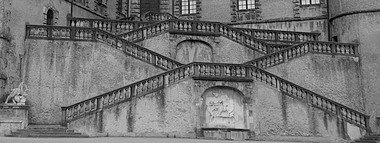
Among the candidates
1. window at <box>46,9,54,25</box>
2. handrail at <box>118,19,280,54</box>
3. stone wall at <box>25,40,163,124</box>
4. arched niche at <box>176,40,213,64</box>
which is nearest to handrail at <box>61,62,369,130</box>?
stone wall at <box>25,40,163,124</box>

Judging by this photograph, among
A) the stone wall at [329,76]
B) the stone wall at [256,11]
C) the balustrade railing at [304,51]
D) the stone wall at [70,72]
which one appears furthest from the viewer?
the stone wall at [256,11]

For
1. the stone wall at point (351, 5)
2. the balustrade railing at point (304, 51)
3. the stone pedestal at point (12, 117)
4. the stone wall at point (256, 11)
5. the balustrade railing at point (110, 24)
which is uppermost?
the stone wall at point (256, 11)

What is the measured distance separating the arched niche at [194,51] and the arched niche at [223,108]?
578cm

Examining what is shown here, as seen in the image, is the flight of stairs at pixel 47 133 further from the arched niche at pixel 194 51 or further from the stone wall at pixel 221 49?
the arched niche at pixel 194 51

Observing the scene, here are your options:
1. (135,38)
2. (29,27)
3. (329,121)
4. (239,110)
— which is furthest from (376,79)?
(29,27)

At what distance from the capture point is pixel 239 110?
25.4 m

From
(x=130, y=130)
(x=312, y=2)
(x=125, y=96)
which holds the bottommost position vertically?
(x=130, y=130)

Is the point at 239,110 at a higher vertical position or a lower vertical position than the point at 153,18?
lower

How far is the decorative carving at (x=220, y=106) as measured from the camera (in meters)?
25.1

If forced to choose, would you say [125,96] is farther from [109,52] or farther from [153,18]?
[153,18]

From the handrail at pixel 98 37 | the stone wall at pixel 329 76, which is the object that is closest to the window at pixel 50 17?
the handrail at pixel 98 37

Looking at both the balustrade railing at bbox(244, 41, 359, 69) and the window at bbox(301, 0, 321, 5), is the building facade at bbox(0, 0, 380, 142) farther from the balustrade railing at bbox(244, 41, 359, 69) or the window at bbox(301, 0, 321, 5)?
the window at bbox(301, 0, 321, 5)

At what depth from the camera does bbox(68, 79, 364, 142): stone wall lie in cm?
2391

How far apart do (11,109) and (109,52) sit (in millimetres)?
6312
